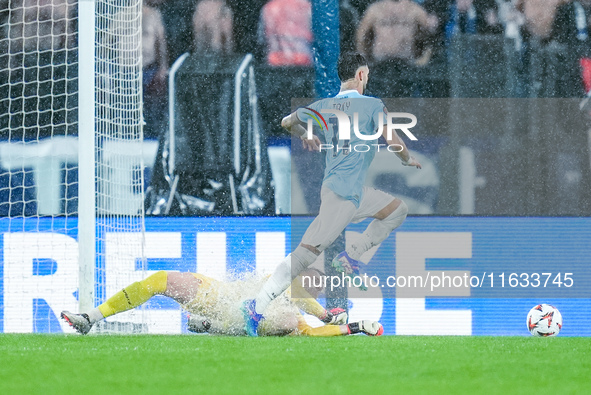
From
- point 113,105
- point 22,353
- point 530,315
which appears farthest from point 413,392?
point 113,105

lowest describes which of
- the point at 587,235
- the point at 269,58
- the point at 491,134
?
the point at 587,235

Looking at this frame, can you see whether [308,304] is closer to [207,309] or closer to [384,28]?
[207,309]

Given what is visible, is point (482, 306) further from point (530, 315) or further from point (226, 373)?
point (226, 373)

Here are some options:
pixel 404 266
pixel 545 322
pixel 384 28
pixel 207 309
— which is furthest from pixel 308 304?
pixel 384 28

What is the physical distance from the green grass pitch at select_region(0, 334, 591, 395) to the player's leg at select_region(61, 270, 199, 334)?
18cm

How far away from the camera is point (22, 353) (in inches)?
167

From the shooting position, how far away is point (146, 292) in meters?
5.08

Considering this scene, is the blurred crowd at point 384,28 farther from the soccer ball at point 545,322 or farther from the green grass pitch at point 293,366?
the green grass pitch at point 293,366

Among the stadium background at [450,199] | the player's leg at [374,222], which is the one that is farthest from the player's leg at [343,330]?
the stadium background at [450,199]

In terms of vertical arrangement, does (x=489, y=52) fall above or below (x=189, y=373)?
above

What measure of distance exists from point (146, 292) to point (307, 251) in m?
0.90

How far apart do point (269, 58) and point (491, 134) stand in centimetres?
179

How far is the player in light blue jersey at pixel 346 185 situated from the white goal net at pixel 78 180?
108 centimetres

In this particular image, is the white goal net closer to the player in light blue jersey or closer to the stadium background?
the stadium background
